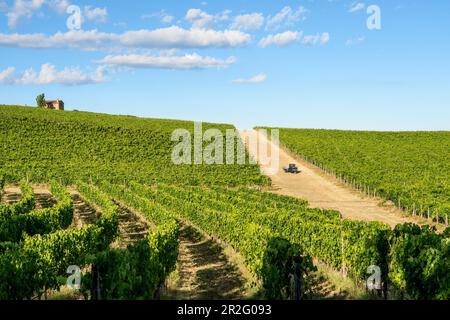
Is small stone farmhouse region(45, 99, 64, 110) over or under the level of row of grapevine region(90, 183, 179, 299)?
over

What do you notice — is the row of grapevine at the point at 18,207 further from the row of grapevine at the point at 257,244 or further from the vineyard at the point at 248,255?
the row of grapevine at the point at 257,244

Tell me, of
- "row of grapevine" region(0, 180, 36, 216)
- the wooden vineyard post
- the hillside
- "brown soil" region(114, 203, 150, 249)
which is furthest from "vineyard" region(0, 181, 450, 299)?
the hillside

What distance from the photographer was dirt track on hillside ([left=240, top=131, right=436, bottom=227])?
42781mm

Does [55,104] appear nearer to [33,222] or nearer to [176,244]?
[33,222]

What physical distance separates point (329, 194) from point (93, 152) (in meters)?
44.3

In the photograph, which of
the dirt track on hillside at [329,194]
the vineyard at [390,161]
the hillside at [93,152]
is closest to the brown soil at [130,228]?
the dirt track on hillside at [329,194]

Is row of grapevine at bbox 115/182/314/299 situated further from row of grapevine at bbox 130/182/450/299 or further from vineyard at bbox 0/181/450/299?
row of grapevine at bbox 130/182/450/299

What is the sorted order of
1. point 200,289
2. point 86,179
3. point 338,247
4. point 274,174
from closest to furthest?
point 200,289 < point 338,247 < point 86,179 < point 274,174

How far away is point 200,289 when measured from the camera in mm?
18391

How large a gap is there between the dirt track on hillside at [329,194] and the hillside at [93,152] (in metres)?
3.77

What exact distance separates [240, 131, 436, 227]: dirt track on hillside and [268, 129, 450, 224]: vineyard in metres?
1.08
